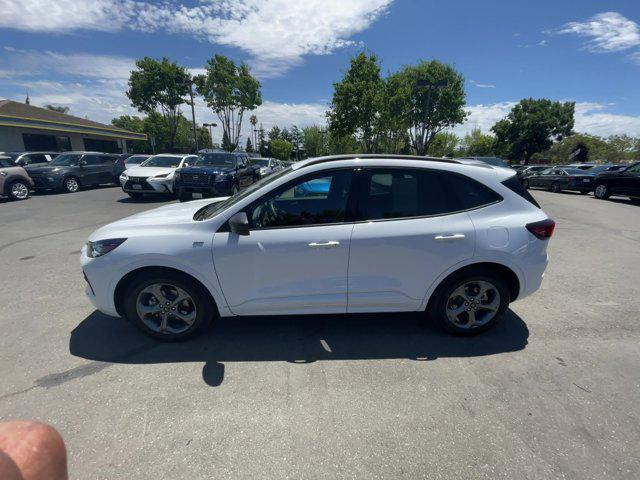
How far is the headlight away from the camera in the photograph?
117 inches

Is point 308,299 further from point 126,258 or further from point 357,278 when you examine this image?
point 126,258

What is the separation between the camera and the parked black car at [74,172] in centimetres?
1362

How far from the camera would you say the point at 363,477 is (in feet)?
6.27

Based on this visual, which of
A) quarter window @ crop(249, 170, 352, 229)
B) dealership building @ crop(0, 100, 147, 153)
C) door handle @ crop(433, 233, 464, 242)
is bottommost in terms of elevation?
door handle @ crop(433, 233, 464, 242)

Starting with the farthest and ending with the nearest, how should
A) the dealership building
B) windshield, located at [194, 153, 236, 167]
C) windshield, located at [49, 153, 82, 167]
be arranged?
the dealership building → windshield, located at [49, 153, 82, 167] → windshield, located at [194, 153, 236, 167]

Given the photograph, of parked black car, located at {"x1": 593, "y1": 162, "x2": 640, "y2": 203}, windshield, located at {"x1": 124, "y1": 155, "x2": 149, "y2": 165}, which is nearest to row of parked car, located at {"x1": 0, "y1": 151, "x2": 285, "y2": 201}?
windshield, located at {"x1": 124, "y1": 155, "x2": 149, "y2": 165}

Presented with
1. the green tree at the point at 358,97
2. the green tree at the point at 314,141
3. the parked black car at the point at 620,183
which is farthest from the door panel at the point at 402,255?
the green tree at the point at 314,141

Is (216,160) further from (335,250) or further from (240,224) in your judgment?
(335,250)

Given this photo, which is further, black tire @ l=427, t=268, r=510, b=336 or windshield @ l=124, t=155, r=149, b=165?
windshield @ l=124, t=155, r=149, b=165

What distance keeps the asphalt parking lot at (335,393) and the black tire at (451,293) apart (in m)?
0.12

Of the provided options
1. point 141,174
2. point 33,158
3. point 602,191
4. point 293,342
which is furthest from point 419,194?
point 33,158

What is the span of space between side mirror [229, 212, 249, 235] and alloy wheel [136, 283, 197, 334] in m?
0.84

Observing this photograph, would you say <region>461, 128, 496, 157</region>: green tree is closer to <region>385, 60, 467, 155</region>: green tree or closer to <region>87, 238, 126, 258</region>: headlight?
<region>385, 60, 467, 155</region>: green tree

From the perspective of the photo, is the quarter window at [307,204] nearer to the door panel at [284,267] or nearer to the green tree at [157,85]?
the door panel at [284,267]
